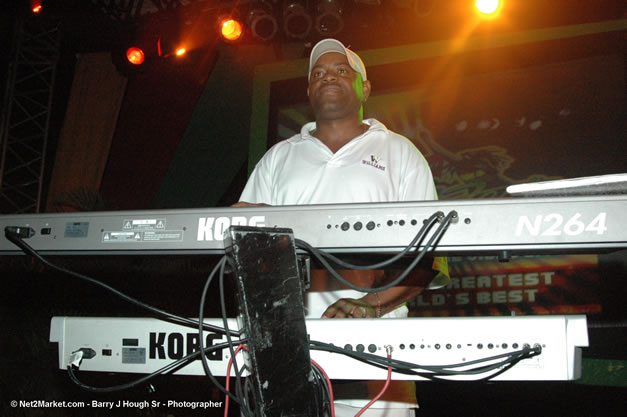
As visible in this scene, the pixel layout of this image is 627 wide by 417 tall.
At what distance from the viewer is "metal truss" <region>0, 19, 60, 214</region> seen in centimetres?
457

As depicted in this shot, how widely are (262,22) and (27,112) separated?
2634 mm

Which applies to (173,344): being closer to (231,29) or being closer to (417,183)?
(417,183)

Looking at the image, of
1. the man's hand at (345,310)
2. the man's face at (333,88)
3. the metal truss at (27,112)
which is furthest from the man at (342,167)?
the metal truss at (27,112)

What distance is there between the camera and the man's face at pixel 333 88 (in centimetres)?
170

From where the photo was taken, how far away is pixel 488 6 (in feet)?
12.5

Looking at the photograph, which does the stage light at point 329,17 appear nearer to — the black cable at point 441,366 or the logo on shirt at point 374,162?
the logo on shirt at point 374,162

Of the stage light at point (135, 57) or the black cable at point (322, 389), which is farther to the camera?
the stage light at point (135, 57)

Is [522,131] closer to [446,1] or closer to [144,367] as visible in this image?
[446,1]

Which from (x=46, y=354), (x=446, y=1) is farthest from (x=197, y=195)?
(x=446, y=1)

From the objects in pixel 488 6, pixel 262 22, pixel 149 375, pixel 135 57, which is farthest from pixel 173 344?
pixel 135 57

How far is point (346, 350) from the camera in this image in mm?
839

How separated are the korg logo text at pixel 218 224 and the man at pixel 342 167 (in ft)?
1.74

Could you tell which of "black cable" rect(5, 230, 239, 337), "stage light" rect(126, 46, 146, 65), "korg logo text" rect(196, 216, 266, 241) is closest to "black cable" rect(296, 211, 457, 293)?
"korg logo text" rect(196, 216, 266, 241)

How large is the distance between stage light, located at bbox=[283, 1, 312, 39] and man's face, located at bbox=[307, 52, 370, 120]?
2.18 metres
